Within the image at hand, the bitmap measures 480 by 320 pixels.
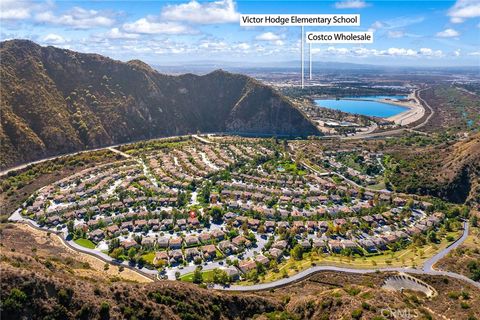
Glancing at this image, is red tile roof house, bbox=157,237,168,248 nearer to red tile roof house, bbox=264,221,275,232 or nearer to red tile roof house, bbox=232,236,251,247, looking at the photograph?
red tile roof house, bbox=232,236,251,247

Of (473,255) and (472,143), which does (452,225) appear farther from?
(472,143)

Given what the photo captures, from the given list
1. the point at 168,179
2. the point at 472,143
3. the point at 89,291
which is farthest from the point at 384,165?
the point at 89,291

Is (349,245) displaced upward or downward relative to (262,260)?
downward

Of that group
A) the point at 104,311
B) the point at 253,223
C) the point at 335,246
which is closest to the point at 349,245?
the point at 335,246

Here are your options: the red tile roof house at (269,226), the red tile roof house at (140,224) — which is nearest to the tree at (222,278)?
the red tile roof house at (269,226)

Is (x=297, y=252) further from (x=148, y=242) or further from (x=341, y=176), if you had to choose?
(x=341, y=176)

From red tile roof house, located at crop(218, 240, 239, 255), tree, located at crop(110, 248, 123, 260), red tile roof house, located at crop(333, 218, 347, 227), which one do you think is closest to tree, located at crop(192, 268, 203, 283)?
red tile roof house, located at crop(218, 240, 239, 255)
